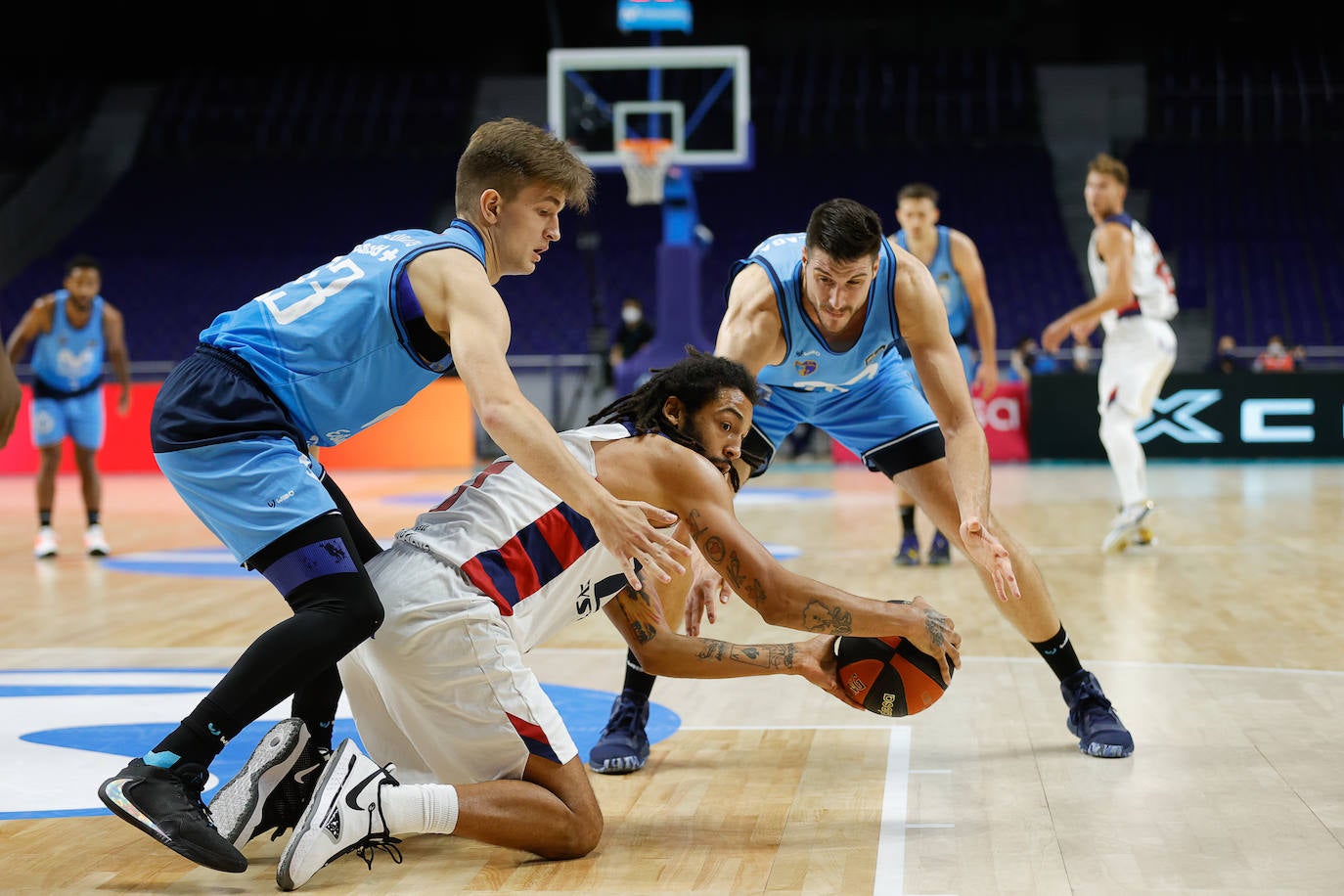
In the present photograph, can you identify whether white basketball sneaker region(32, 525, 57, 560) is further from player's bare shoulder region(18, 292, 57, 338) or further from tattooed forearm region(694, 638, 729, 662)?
tattooed forearm region(694, 638, 729, 662)

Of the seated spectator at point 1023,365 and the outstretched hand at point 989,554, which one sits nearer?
the outstretched hand at point 989,554

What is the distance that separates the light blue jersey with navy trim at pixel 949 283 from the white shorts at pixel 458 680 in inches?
217

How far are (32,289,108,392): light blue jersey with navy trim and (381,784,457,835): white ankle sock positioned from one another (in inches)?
282

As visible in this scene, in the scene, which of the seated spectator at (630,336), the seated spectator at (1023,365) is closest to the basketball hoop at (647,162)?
the seated spectator at (630,336)

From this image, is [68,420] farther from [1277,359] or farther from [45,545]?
[1277,359]

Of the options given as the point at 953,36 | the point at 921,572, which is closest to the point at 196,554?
the point at 921,572

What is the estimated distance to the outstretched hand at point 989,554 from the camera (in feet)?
11.7

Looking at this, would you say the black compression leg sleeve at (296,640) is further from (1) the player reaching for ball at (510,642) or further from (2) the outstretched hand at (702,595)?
(2) the outstretched hand at (702,595)

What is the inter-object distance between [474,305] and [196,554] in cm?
648

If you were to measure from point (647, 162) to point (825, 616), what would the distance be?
13.9 m

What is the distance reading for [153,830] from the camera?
2.79 m

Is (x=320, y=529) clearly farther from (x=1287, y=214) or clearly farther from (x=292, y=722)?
(x=1287, y=214)

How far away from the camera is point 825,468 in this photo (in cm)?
1599

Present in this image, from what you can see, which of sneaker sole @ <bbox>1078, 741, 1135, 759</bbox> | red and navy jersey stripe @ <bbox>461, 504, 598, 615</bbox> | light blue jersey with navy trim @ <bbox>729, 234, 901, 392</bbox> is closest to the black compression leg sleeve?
red and navy jersey stripe @ <bbox>461, 504, 598, 615</bbox>
